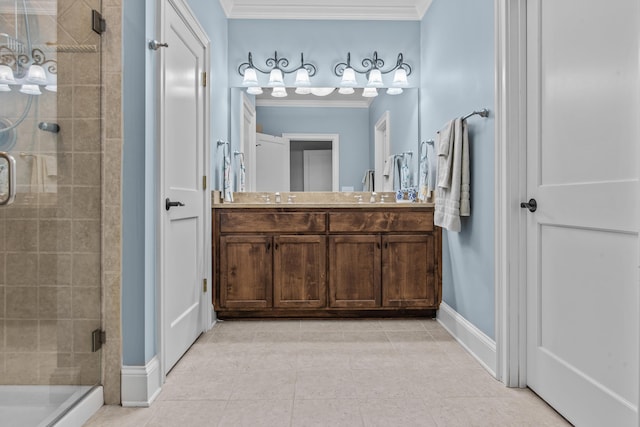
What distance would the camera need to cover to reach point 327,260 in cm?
302

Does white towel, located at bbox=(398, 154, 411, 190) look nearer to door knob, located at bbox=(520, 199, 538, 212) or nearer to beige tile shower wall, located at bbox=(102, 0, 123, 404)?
door knob, located at bbox=(520, 199, 538, 212)

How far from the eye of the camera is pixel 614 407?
1.39m

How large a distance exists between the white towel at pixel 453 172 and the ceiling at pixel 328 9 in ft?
4.62

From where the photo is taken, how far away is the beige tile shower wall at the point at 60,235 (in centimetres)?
156

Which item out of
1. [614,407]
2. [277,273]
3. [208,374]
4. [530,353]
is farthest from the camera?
[277,273]

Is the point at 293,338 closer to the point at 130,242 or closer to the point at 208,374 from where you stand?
the point at 208,374

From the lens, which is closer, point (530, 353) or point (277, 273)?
point (530, 353)

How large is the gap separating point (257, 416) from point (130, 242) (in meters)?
0.88

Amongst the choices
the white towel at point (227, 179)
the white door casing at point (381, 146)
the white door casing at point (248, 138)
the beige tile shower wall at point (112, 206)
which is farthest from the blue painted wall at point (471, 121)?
the beige tile shower wall at point (112, 206)

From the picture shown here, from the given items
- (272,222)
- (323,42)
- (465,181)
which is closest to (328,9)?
(323,42)

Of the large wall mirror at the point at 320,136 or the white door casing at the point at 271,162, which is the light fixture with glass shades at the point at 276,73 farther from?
the white door casing at the point at 271,162

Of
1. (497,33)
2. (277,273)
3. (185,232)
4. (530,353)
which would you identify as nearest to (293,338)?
(277,273)

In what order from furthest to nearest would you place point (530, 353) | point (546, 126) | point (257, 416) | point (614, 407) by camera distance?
1. point (530, 353)
2. point (546, 126)
3. point (257, 416)
4. point (614, 407)

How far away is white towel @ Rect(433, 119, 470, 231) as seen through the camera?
243 centimetres
